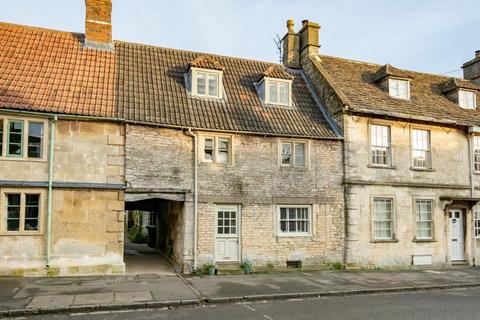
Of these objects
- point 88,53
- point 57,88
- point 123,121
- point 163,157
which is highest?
point 88,53

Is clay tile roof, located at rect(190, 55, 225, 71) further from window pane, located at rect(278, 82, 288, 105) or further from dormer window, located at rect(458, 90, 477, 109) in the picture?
dormer window, located at rect(458, 90, 477, 109)

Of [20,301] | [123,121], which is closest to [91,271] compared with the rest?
[20,301]

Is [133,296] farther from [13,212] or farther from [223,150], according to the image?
[223,150]

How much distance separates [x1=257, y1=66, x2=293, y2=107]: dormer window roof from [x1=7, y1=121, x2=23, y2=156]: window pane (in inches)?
386

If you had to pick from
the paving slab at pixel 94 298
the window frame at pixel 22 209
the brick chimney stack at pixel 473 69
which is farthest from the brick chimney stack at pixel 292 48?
the paving slab at pixel 94 298

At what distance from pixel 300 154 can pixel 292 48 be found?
7620 mm

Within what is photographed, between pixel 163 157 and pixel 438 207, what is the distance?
42.1 ft

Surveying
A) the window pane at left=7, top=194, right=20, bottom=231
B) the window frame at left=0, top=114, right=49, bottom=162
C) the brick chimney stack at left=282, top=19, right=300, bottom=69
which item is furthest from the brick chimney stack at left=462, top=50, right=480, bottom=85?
the window pane at left=7, top=194, right=20, bottom=231

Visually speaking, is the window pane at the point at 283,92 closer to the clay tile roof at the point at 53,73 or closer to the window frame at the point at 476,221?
the clay tile roof at the point at 53,73

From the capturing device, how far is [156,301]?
37.6 ft

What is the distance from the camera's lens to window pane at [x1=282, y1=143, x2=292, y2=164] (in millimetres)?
18203

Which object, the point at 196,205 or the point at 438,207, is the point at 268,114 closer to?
the point at 196,205

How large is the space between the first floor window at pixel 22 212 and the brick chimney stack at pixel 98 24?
756cm

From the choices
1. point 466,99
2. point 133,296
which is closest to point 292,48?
point 466,99
